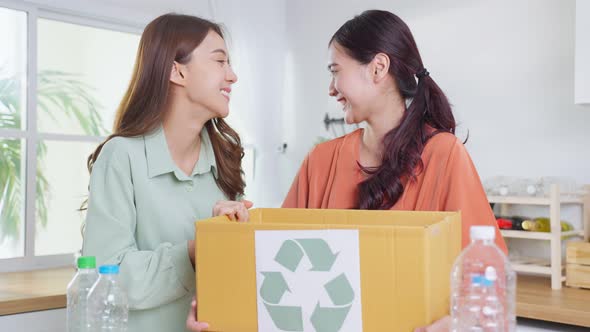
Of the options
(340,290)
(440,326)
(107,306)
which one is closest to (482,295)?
(440,326)

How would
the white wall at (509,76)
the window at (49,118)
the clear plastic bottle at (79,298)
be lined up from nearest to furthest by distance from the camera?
1. the clear plastic bottle at (79,298)
2. the white wall at (509,76)
3. the window at (49,118)

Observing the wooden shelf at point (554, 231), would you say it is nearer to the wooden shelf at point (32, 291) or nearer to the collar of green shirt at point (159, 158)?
the collar of green shirt at point (159, 158)

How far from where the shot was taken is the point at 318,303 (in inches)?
39.0

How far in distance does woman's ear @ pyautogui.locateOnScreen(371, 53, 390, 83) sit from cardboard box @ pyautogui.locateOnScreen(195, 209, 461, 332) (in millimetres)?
506

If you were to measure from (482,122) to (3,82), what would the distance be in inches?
82.5

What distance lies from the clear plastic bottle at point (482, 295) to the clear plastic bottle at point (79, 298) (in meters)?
0.60

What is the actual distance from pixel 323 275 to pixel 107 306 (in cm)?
49

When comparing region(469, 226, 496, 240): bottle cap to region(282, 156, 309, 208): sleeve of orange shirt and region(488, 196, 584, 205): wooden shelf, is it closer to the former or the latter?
region(282, 156, 309, 208): sleeve of orange shirt

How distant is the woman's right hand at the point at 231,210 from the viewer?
48.4 inches


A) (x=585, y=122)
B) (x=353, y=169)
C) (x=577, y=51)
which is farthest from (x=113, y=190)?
(x=585, y=122)

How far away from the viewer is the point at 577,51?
7.66 feet

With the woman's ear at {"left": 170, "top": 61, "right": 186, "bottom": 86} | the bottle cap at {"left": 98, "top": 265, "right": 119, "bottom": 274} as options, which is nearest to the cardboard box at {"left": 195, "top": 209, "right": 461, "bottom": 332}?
the bottle cap at {"left": 98, "top": 265, "right": 119, "bottom": 274}

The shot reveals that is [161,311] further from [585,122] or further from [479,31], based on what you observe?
[479,31]

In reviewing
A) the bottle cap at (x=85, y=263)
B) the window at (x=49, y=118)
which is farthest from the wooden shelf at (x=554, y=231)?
the window at (x=49, y=118)
